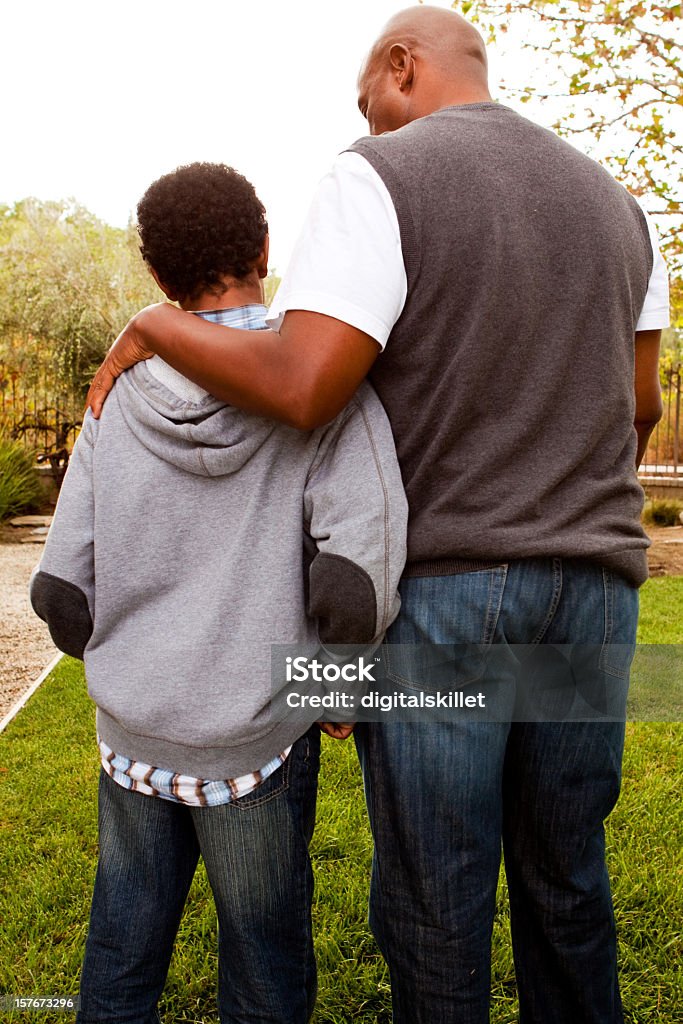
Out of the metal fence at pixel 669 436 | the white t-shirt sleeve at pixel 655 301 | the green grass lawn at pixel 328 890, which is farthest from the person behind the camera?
the metal fence at pixel 669 436

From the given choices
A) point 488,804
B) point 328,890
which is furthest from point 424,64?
point 328,890

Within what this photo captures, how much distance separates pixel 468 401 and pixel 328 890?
6.15ft

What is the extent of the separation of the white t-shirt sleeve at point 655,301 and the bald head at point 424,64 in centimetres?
41

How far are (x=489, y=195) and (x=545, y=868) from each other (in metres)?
1.13

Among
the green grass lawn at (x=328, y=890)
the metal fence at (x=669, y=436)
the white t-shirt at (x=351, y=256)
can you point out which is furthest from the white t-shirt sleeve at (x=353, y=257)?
the metal fence at (x=669, y=436)

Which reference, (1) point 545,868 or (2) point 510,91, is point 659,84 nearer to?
(2) point 510,91

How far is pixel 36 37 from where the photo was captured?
26969mm

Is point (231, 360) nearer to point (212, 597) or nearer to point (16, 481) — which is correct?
point (212, 597)

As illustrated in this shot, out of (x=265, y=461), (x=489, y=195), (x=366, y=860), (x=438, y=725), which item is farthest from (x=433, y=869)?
(x=366, y=860)

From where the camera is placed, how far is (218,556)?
1486 mm

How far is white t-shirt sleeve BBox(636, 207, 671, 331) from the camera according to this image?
1.69m

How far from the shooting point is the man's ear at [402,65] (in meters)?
1.60

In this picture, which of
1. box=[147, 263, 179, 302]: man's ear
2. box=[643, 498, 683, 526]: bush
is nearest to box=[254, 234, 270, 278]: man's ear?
box=[147, 263, 179, 302]: man's ear

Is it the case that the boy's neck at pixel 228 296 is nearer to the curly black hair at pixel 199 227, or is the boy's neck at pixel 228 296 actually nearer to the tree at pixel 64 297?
the curly black hair at pixel 199 227
